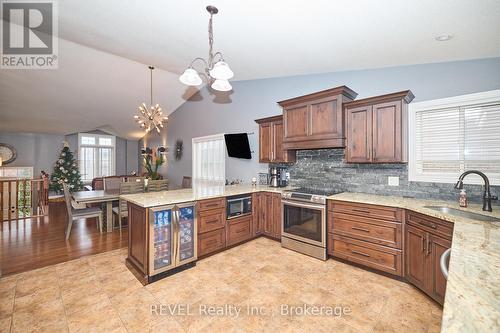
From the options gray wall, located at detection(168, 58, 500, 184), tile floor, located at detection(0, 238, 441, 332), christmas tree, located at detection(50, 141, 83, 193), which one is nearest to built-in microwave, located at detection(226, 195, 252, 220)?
tile floor, located at detection(0, 238, 441, 332)

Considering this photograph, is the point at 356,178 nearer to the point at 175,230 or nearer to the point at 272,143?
the point at 272,143

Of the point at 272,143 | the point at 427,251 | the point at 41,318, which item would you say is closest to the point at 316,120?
the point at 272,143

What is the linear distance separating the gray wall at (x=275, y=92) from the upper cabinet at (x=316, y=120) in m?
0.43

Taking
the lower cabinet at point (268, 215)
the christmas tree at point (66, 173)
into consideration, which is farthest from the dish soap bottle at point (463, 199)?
the christmas tree at point (66, 173)

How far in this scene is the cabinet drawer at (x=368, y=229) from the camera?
2510 millimetres

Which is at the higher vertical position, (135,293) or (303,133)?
(303,133)

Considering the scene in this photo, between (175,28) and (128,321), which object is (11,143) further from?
(128,321)

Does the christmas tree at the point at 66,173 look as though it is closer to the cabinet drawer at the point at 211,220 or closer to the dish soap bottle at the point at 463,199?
the cabinet drawer at the point at 211,220

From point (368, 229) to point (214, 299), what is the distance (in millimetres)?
1945

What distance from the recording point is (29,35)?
3727 millimetres

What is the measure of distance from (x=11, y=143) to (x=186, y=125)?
20.5 feet

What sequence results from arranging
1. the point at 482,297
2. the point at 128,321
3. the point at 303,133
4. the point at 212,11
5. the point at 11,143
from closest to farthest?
1. the point at 482,297
2. the point at 128,321
3. the point at 212,11
4. the point at 303,133
5. the point at 11,143

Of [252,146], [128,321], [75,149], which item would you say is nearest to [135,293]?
[128,321]

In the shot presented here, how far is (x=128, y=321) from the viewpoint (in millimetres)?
1889
